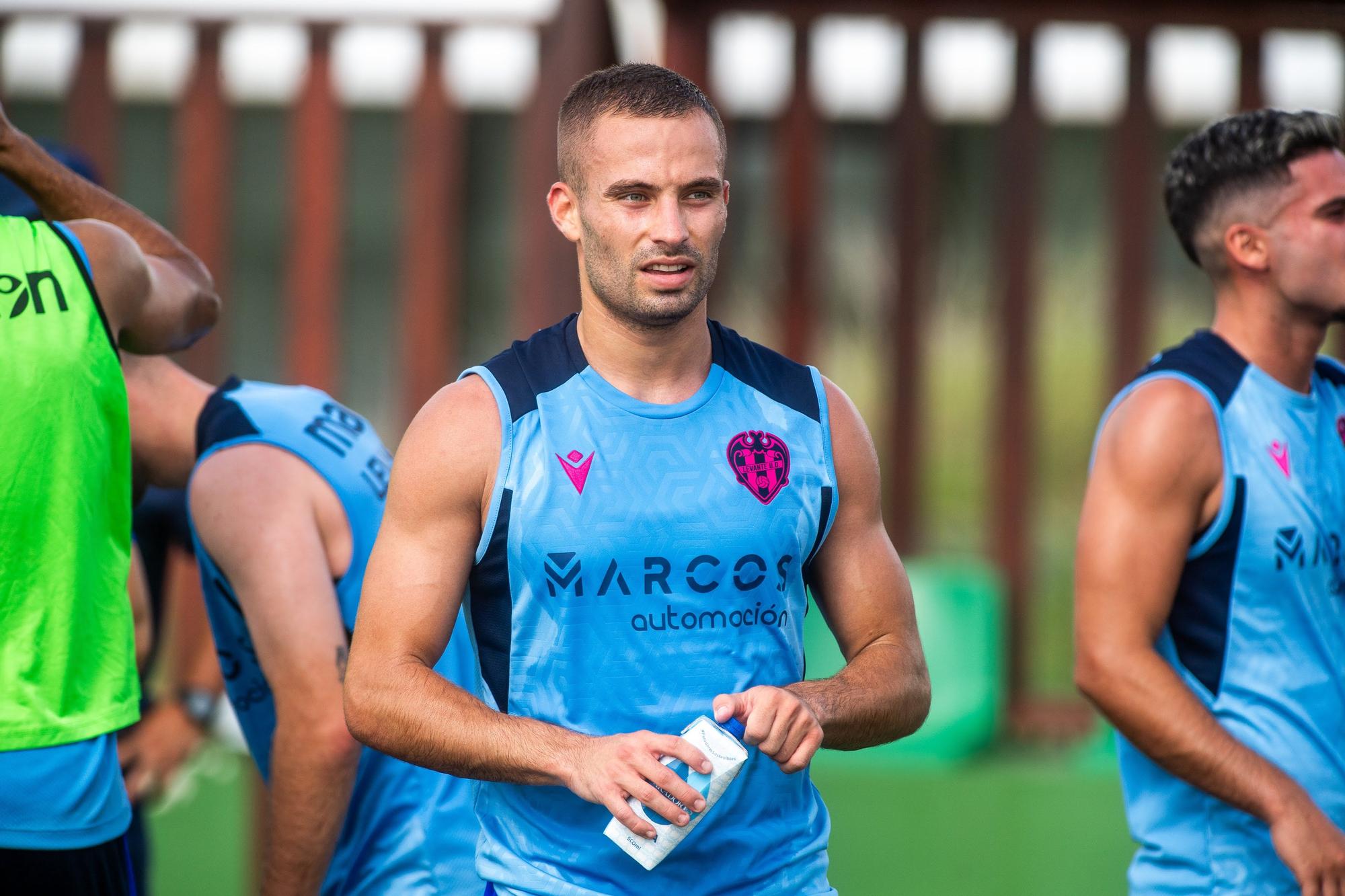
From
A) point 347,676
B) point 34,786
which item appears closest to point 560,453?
point 347,676

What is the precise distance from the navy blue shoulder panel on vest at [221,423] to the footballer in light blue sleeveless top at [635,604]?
613 millimetres

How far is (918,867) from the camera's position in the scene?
4879 millimetres

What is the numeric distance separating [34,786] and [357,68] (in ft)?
13.3

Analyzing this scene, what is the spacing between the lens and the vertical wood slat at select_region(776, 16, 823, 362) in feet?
17.4

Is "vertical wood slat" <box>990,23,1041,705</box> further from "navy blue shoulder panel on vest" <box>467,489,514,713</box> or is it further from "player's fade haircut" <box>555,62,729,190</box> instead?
"navy blue shoulder panel on vest" <box>467,489,514,713</box>


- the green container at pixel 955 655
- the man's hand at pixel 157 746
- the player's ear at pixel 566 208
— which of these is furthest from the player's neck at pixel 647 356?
the green container at pixel 955 655

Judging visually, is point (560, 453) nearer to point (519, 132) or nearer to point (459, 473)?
point (459, 473)

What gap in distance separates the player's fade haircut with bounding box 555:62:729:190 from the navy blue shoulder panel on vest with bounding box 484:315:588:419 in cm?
23

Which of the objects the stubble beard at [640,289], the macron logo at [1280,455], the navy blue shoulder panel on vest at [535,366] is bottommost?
the macron logo at [1280,455]

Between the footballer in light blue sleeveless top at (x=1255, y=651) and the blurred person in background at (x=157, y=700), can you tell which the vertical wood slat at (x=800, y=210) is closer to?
the blurred person in background at (x=157, y=700)

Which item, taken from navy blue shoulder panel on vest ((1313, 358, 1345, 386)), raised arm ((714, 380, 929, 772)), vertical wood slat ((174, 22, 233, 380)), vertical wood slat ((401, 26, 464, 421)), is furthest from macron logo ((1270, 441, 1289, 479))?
vertical wood slat ((174, 22, 233, 380))

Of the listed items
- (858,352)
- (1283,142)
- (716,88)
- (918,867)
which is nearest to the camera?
(1283,142)

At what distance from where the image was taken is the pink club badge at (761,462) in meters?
2.00

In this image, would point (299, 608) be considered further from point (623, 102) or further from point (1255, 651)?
point (1255, 651)
